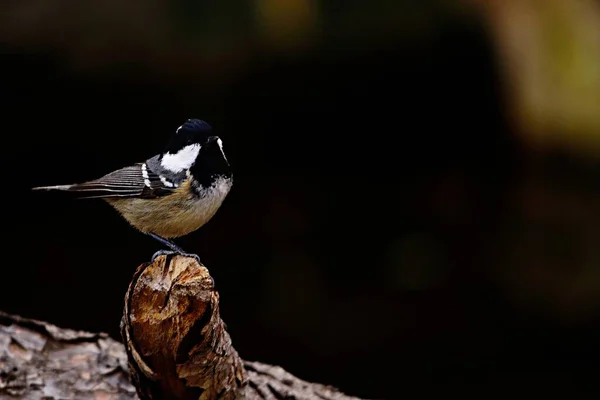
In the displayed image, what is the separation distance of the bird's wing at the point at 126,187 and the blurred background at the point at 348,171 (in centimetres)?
193

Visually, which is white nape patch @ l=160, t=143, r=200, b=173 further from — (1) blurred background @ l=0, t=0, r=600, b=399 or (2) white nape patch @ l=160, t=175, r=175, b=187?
(1) blurred background @ l=0, t=0, r=600, b=399

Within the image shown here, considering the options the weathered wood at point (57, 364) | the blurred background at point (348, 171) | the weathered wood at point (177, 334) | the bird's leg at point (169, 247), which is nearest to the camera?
the weathered wood at point (177, 334)

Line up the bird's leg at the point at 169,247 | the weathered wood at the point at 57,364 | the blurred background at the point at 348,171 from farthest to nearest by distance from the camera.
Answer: the blurred background at the point at 348,171 < the weathered wood at the point at 57,364 < the bird's leg at the point at 169,247

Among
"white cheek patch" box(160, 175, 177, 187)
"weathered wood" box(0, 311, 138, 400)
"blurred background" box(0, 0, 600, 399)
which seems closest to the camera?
"white cheek patch" box(160, 175, 177, 187)

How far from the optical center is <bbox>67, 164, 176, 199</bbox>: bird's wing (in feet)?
9.22

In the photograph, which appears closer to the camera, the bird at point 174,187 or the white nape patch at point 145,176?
the bird at point 174,187

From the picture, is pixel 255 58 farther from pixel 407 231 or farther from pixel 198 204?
pixel 198 204

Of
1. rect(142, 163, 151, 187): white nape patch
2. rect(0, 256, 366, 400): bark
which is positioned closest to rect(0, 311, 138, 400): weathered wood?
rect(0, 256, 366, 400): bark

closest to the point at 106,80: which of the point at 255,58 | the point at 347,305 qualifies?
the point at 255,58

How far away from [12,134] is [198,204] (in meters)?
2.44

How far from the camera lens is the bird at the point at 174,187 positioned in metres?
2.70

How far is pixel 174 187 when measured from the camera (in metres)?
2.77

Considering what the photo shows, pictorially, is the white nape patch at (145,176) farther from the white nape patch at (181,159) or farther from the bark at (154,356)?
the bark at (154,356)

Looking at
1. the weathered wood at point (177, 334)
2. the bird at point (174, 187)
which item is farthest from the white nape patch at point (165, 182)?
the weathered wood at point (177, 334)
